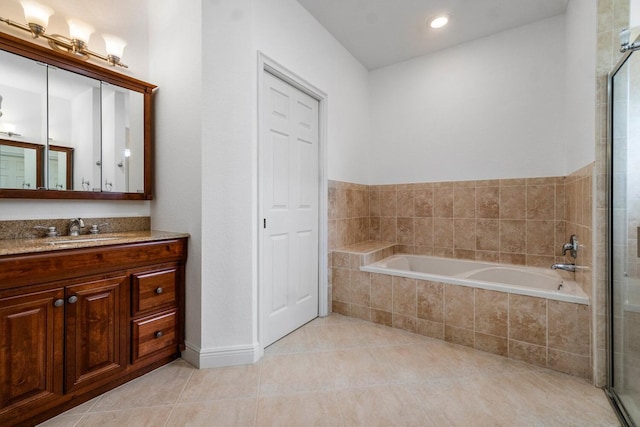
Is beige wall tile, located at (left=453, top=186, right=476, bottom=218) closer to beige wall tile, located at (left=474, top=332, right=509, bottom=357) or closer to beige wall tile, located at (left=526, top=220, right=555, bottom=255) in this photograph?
beige wall tile, located at (left=526, top=220, right=555, bottom=255)

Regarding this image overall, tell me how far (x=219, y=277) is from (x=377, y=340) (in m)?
1.32

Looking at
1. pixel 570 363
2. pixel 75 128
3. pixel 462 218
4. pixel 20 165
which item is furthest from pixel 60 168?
pixel 570 363

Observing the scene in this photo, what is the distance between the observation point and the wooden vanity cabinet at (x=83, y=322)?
4.07 ft

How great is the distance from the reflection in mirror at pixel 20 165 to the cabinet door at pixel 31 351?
76 cm

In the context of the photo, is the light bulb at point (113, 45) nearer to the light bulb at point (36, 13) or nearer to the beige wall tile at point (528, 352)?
the light bulb at point (36, 13)

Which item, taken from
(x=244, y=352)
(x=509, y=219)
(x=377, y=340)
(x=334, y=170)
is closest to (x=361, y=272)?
(x=377, y=340)

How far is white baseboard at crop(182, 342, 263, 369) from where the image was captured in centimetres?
179

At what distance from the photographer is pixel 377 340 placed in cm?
220

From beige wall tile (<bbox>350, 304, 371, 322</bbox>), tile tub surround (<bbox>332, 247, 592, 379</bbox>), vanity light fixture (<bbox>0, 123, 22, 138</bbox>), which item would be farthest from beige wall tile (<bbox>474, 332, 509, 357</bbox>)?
vanity light fixture (<bbox>0, 123, 22, 138</bbox>)

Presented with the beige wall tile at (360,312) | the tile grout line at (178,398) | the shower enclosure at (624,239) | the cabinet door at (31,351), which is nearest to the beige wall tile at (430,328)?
the beige wall tile at (360,312)

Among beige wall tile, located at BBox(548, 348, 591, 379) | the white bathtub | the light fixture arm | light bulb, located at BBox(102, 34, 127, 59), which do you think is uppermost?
light bulb, located at BBox(102, 34, 127, 59)

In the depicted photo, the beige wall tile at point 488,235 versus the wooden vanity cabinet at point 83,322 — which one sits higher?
the beige wall tile at point 488,235

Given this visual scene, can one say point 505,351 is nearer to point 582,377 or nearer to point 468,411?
point 582,377

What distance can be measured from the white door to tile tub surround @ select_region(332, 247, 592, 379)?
390mm
